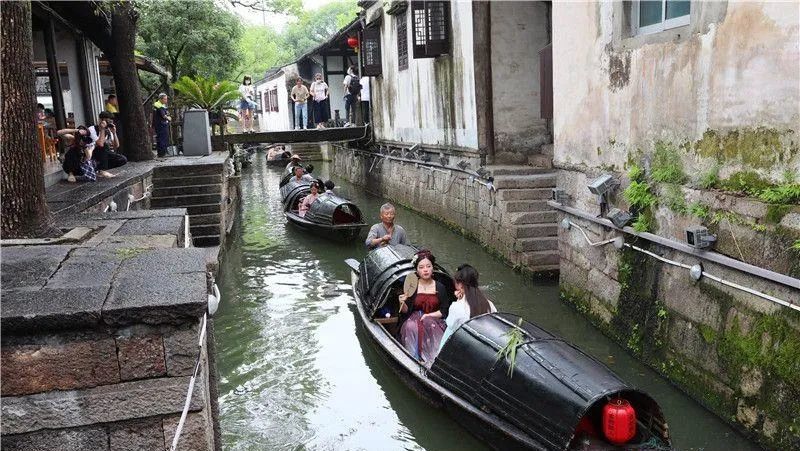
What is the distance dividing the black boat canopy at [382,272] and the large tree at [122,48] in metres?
8.60

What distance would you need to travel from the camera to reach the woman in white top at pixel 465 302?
5867 mm

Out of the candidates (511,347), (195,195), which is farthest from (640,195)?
(195,195)

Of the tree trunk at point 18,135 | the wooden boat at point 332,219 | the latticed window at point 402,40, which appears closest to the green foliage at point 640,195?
the tree trunk at point 18,135

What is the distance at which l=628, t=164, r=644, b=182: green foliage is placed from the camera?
6.94 metres

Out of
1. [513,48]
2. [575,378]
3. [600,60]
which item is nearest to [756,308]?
[575,378]

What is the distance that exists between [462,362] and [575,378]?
43.4 inches

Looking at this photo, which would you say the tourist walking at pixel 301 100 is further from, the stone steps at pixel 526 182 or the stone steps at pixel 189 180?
the stone steps at pixel 526 182

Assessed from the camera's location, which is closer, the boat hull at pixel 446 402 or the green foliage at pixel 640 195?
the boat hull at pixel 446 402

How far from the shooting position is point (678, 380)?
6152 millimetres

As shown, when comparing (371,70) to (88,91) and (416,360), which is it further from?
(416,360)

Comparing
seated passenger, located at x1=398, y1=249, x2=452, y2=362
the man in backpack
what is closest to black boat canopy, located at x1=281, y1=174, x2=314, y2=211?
the man in backpack

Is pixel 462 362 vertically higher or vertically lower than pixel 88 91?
lower

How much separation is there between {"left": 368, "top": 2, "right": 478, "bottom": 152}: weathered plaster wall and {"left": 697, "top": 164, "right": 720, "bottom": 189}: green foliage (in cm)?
760

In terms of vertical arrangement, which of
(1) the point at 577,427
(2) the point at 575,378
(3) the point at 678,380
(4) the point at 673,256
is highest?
(4) the point at 673,256
